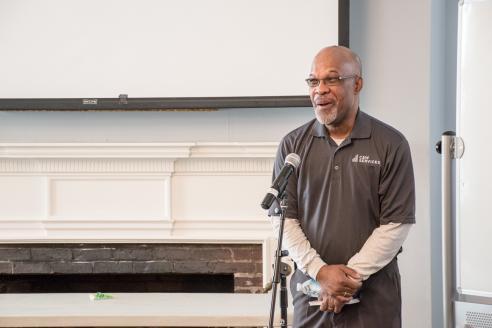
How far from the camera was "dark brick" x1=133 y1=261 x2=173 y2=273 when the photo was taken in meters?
3.96

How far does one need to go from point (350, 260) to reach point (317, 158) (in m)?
0.35

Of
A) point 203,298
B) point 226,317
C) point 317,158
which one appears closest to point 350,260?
point 317,158

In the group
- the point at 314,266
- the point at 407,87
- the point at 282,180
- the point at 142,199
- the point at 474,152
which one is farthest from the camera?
the point at 142,199

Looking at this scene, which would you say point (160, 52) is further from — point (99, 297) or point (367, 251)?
point (367, 251)

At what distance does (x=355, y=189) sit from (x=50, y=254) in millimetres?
2142

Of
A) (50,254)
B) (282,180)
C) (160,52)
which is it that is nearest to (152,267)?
(50,254)

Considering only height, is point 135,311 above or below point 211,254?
below

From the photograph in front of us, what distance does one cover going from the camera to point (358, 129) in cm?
245

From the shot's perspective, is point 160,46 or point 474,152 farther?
point 160,46

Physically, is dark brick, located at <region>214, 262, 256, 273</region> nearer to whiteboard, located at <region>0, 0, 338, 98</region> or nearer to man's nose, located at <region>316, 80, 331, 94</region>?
whiteboard, located at <region>0, 0, 338, 98</region>

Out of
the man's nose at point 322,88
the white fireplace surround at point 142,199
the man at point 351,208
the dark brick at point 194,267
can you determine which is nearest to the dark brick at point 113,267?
the white fireplace surround at point 142,199

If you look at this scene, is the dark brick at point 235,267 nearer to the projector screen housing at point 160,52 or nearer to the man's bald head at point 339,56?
the projector screen housing at point 160,52

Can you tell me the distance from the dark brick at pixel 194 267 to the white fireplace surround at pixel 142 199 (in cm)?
13

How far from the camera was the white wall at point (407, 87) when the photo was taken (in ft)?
12.4
